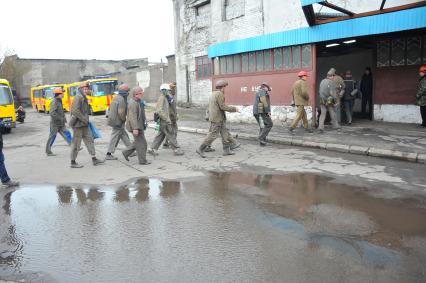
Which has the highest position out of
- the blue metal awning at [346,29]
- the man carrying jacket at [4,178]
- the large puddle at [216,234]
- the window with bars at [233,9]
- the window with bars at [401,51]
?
the window with bars at [233,9]

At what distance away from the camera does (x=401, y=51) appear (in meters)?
12.1

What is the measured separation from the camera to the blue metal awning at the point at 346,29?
10.3 m

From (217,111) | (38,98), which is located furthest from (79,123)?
(38,98)

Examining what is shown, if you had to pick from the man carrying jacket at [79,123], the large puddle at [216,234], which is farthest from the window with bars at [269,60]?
the man carrying jacket at [79,123]

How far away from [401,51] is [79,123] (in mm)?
9722

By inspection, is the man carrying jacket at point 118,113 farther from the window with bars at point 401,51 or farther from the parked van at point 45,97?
the parked van at point 45,97

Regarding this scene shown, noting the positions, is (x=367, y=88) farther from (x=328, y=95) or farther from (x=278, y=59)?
(x=278, y=59)

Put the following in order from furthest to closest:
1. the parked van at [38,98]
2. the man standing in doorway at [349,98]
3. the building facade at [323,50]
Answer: the parked van at [38,98] < the man standing in doorway at [349,98] < the building facade at [323,50]

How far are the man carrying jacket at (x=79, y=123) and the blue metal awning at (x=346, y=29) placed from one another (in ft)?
23.3

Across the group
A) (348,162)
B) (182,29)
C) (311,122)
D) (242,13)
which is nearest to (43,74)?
(182,29)

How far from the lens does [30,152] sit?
11.6 m

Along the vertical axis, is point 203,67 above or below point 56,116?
above

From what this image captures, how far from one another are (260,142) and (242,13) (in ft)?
39.9

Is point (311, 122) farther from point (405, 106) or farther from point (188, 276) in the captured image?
point (188, 276)
